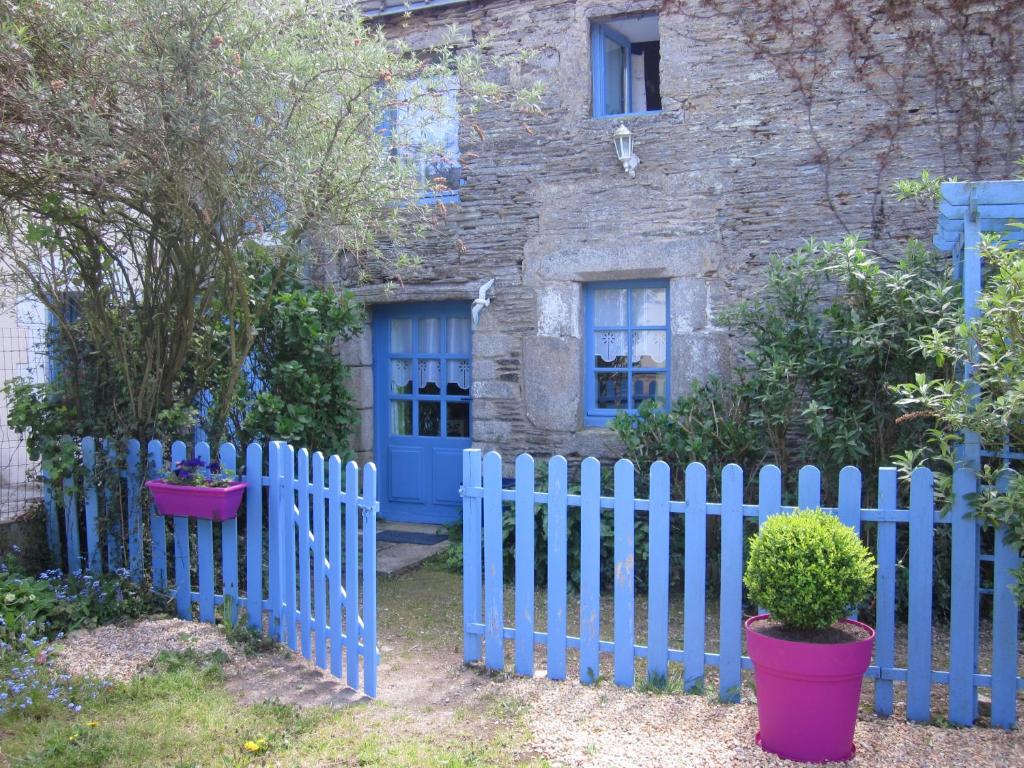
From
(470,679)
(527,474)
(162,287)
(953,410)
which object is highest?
(162,287)

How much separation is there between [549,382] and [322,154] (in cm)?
304

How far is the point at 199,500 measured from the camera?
5113 millimetres

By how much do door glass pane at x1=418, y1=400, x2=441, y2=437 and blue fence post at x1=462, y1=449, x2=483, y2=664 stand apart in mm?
3565

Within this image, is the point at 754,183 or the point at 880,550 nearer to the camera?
the point at 880,550

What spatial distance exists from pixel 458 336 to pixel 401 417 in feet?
3.13

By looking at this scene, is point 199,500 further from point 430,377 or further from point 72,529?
point 430,377

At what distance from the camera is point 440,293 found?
7863 millimetres

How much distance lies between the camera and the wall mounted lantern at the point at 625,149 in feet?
23.2

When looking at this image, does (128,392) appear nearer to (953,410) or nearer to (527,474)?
(527,474)

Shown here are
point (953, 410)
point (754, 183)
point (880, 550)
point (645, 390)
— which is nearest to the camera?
point (953, 410)

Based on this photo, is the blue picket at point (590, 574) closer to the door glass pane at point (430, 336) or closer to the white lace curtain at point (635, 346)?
the white lace curtain at point (635, 346)

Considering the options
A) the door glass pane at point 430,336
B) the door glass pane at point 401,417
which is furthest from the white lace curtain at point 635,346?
the door glass pane at point 401,417

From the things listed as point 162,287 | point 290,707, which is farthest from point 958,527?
point 162,287

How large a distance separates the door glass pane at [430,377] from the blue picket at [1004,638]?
17.2ft
